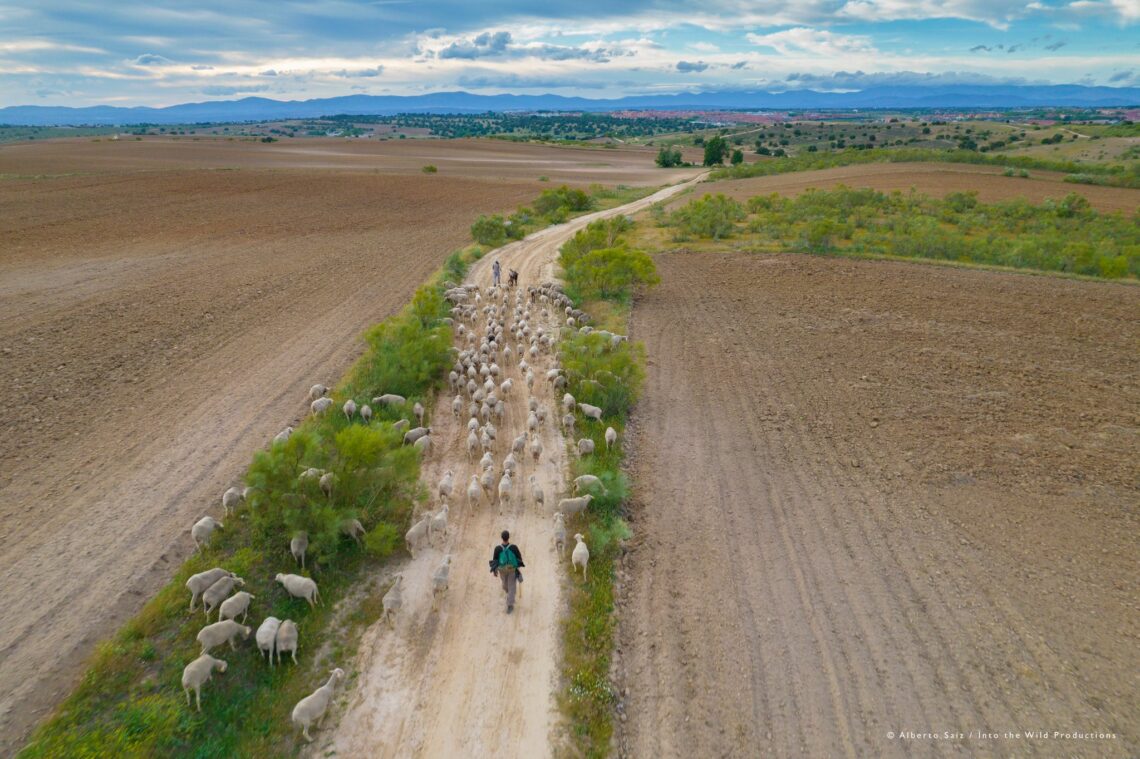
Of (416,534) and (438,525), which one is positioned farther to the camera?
(438,525)

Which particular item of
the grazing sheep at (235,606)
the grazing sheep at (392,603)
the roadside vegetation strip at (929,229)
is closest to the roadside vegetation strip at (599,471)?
the grazing sheep at (392,603)

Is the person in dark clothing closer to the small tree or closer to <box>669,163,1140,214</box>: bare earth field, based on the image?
<box>669,163,1140,214</box>: bare earth field

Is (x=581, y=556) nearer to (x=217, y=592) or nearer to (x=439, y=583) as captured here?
(x=439, y=583)

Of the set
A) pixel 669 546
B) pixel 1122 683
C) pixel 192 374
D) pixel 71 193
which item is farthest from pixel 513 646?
pixel 71 193

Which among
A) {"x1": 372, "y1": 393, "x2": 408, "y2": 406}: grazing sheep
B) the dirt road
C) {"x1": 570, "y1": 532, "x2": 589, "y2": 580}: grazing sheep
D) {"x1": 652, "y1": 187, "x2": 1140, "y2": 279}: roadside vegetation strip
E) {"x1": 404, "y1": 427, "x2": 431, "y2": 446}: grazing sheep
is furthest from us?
{"x1": 652, "y1": 187, "x2": 1140, "y2": 279}: roadside vegetation strip

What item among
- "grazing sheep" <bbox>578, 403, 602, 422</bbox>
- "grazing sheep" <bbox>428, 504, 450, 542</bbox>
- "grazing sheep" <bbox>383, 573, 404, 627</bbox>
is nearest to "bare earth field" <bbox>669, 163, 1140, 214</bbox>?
"grazing sheep" <bbox>578, 403, 602, 422</bbox>

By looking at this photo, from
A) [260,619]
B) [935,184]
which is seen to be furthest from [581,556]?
[935,184]
